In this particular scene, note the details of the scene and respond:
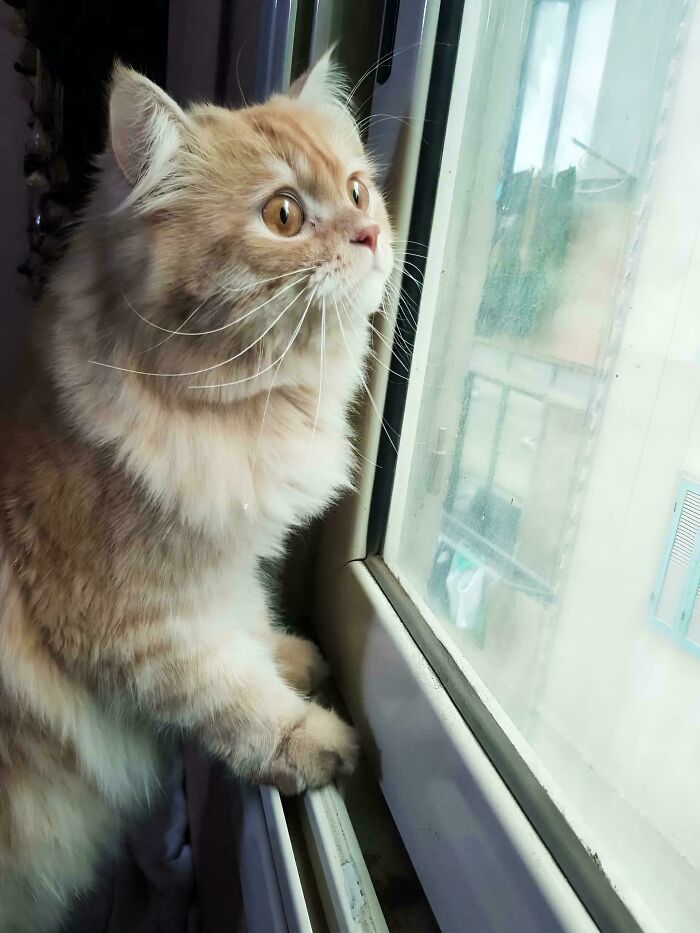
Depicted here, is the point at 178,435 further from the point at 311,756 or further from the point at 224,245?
the point at 311,756

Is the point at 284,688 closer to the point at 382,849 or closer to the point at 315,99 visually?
the point at 382,849

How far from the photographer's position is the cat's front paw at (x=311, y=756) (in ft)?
Answer: 2.10

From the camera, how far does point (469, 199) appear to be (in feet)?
2.14

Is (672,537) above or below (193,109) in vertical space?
below

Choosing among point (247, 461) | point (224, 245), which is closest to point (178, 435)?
point (247, 461)

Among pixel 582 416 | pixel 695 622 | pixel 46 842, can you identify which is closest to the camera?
pixel 695 622

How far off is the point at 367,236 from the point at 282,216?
8 cm

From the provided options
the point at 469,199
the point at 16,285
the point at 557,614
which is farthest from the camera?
the point at 16,285

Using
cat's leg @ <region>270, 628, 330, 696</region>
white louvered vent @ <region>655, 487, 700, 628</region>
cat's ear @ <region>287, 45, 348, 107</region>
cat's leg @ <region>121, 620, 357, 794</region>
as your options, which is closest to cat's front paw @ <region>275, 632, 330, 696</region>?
cat's leg @ <region>270, 628, 330, 696</region>

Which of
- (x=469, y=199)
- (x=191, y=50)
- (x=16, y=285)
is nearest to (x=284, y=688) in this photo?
(x=469, y=199)

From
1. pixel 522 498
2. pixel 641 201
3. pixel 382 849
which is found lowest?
pixel 382 849

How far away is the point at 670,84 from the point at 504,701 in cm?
48

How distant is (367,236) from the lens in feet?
1.98

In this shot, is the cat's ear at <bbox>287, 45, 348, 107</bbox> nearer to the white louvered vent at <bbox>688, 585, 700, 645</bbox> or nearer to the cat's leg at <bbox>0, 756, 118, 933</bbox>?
the white louvered vent at <bbox>688, 585, 700, 645</bbox>
